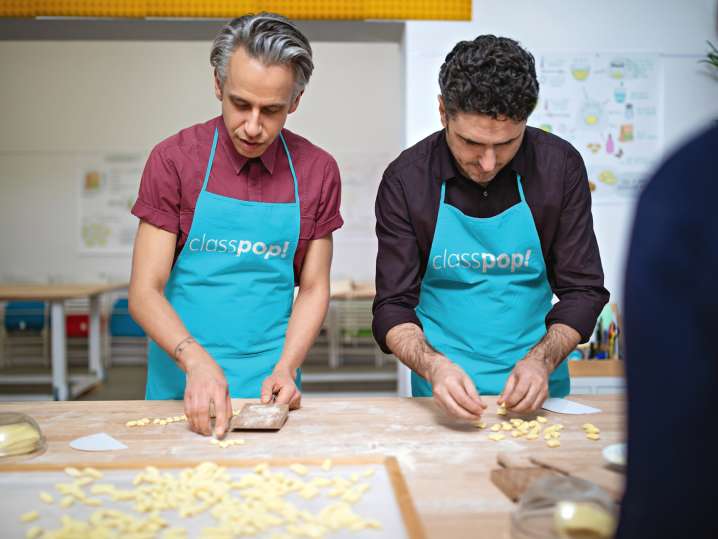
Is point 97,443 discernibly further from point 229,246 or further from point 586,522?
point 586,522

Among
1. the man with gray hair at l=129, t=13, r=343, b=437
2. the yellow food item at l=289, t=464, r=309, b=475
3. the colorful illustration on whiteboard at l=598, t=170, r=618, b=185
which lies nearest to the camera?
the yellow food item at l=289, t=464, r=309, b=475

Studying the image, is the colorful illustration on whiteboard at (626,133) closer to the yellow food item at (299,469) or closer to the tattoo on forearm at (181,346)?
the tattoo on forearm at (181,346)

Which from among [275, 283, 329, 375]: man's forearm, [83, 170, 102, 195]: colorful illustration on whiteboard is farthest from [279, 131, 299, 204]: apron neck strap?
[83, 170, 102, 195]: colorful illustration on whiteboard

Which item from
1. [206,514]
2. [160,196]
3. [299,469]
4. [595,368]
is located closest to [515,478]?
[299,469]

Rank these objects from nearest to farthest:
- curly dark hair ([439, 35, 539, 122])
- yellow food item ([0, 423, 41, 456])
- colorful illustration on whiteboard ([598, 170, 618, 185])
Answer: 1. yellow food item ([0, 423, 41, 456])
2. curly dark hair ([439, 35, 539, 122])
3. colorful illustration on whiteboard ([598, 170, 618, 185])

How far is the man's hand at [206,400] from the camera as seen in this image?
1423 millimetres

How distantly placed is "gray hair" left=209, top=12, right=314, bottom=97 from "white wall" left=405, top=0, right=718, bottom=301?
1.89 meters

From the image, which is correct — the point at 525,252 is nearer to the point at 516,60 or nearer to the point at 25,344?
the point at 516,60

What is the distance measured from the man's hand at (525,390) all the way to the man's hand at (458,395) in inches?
3.1

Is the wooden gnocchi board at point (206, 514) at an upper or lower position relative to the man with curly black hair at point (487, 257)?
lower

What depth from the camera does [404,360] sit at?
172 centimetres

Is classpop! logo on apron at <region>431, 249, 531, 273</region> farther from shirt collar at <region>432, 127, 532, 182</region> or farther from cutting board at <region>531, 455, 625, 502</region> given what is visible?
cutting board at <region>531, 455, 625, 502</region>

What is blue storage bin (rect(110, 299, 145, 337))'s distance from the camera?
271 inches

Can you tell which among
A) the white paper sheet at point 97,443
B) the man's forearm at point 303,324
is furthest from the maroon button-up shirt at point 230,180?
the white paper sheet at point 97,443
